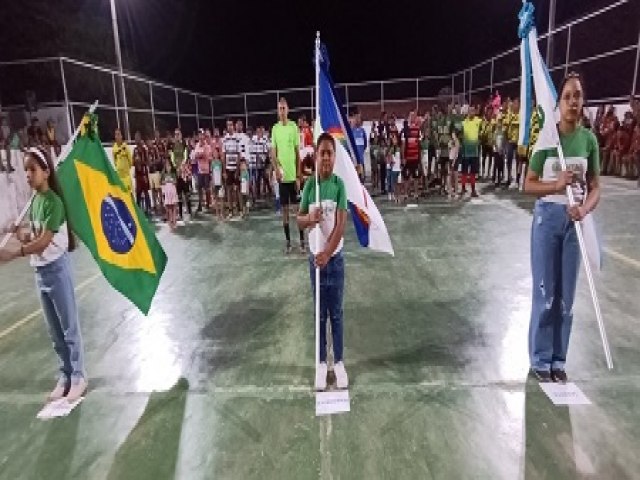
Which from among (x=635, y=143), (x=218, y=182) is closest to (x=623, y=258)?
(x=635, y=143)

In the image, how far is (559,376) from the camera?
3.79 metres

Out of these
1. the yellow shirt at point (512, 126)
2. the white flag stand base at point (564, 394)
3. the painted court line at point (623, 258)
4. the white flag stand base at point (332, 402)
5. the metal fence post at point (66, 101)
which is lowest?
the white flag stand base at point (332, 402)

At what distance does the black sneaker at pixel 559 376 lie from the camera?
12.3 feet

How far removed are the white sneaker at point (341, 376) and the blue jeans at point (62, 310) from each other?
2.04 metres

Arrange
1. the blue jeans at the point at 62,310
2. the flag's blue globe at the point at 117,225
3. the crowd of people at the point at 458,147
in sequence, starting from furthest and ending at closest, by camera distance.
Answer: the crowd of people at the point at 458,147, the flag's blue globe at the point at 117,225, the blue jeans at the point at 62,310

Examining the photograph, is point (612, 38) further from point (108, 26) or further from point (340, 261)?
point (108, 26)

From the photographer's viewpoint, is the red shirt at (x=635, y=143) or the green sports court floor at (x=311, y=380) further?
the red shirt at (x=635, y=143)

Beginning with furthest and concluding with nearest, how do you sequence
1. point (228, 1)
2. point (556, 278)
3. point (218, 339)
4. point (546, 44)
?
1. point (228, 1)
2. point (546, 44)
3. point (218, 339)
4. point (556, 278)

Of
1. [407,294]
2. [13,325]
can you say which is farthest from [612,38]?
[13,325]

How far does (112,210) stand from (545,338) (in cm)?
357

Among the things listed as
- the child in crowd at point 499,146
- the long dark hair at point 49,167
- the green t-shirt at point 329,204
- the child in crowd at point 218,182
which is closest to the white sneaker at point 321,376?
the green t-shirt at point 329,204

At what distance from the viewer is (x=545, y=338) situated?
3.82m

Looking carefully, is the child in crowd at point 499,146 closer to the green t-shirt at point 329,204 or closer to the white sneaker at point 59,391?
the green t-shirt at point 329,204

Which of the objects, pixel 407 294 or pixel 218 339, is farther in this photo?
pixel 407 294
